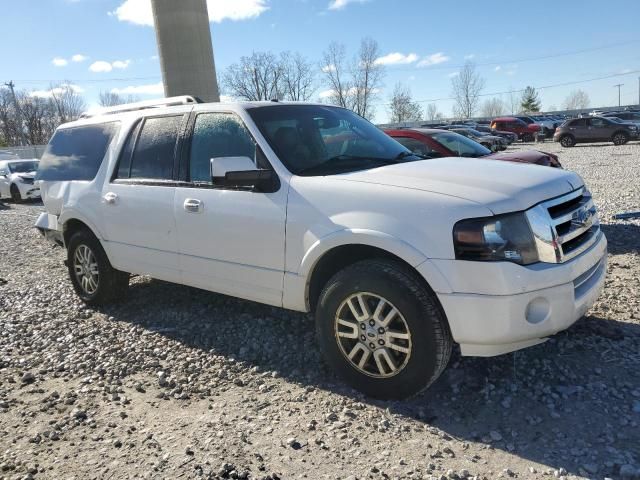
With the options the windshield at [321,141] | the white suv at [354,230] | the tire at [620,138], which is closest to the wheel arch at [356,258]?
the white suv at [354,230]

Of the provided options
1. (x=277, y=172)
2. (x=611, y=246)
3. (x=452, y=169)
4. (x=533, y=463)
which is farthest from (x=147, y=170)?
(x=611, y=246)

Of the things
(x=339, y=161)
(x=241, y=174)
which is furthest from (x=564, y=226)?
(x=241, y=174)

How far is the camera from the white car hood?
2.97 m

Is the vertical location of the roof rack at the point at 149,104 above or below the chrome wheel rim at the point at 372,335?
above

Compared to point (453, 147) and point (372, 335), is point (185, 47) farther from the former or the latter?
point (372, 335)

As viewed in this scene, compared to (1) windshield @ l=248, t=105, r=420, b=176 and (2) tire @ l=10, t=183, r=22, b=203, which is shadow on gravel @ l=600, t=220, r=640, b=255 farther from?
(2) tire @ l=10, t=183, r=22, b=203

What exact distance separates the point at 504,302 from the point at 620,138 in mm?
29408

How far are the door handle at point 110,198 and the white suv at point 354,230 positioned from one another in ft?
0.09

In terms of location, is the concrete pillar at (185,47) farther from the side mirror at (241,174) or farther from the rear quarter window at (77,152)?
the side mirror at (241,174)

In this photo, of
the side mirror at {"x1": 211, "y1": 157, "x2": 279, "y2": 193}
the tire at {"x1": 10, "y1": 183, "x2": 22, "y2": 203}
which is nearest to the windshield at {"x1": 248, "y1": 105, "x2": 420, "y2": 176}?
the side mirror at {"x1": 211, "y1": 157, "x2": 279, "y2": 193}

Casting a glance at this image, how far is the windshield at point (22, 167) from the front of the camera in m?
18.9

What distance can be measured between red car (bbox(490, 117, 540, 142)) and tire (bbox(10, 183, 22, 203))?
30144 millimetres

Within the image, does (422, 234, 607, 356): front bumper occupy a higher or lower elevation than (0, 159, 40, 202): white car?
lower

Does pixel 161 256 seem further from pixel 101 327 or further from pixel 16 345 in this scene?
pixel 16 345
